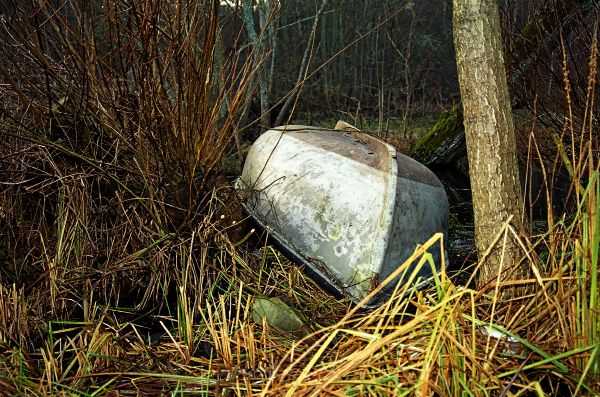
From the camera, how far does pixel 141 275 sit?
2.87 meters

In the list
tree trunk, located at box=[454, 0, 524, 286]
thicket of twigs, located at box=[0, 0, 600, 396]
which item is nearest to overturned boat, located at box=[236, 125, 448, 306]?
thicket of twigs, located at box=[0, 0, 600, 396]

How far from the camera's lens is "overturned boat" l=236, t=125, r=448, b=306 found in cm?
288

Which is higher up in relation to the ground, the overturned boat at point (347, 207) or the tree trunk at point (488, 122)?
the tree trunk at point (488, 122)

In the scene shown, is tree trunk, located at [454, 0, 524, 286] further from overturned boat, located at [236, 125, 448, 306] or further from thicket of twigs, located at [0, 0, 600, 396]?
overturned boat, located at [236, 125, 448, 306]

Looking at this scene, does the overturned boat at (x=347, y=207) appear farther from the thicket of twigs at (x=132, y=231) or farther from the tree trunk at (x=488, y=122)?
the tree trunk at (x=488, y=122)

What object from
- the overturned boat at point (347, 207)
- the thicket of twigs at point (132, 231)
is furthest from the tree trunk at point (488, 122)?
the overturned boat at point (347, 207)

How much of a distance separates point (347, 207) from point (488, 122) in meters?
0.83

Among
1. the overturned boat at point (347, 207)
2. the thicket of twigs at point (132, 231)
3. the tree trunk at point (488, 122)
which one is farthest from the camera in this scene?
the overturned boat at point (347, 207)

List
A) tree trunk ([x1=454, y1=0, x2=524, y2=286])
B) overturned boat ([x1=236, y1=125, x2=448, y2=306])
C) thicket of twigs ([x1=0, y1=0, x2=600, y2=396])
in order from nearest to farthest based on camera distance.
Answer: thicket of twigs ([x1=0, y1=0, x2=600, y2=396]) < tree trunk ([x1=454, y1=0, x2=524, y2=286]) < overturned boat ([x1=236, y1=125, x2=448, y2=306])

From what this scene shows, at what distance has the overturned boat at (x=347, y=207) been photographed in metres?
2.88

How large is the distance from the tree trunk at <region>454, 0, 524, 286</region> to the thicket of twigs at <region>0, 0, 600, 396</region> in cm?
13

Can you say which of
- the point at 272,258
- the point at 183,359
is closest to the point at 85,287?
the point at 183,359

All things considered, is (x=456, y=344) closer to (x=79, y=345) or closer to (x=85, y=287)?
(x=79, y=345)

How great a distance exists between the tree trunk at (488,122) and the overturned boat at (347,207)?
1.66 ft
